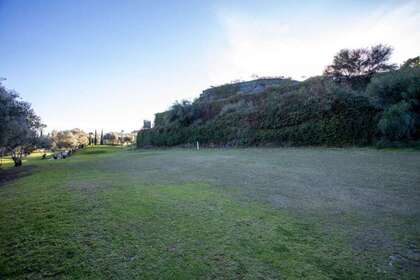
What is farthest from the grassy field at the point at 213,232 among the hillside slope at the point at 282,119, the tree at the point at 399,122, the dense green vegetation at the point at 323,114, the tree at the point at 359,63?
the tree at the point at 359,63

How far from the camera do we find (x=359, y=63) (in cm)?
1509

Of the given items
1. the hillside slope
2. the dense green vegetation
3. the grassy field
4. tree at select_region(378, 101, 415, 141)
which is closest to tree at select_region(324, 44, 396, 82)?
the dense green vegetation

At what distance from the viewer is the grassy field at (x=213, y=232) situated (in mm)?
1595

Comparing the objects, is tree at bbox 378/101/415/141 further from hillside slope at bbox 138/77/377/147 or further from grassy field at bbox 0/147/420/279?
grassy field at bbox 0/147/420/279

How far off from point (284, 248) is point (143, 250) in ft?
4.77

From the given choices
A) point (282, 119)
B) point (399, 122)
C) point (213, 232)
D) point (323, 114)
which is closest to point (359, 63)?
point (323, 114)

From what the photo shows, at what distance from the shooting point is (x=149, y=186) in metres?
4.19

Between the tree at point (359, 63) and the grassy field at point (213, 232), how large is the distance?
15.2 metres

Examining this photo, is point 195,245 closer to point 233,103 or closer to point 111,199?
point 111,199

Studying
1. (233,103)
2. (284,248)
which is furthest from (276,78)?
(284,248)

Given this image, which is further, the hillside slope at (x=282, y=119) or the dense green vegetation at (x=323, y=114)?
the hillside slope at (x=282, y=119)

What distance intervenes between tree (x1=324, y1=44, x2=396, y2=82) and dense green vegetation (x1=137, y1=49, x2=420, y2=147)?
7 centimetres

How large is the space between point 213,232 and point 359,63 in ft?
63.5

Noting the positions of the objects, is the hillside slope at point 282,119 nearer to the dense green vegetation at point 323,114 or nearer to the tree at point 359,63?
the dense green vegetation at point 323,114
